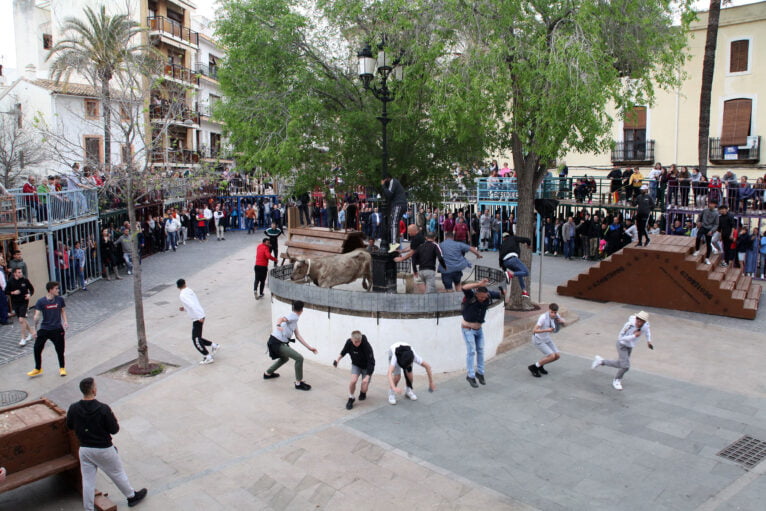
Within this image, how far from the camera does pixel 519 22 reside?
42.6 feet

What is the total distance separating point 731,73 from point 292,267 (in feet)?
76.5

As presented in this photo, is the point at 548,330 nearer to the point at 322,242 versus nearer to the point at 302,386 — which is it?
the point at 302,386

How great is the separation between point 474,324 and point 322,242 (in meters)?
6.14

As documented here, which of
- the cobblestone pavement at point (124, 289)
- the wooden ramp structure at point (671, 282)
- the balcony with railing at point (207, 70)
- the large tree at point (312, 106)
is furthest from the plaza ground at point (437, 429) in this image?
the balcony with railing at point (207, 70)

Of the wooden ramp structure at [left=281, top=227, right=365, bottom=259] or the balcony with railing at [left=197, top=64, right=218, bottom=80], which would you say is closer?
the wooden ramp structure at [left=281, top=227, right=365, bottom=259]

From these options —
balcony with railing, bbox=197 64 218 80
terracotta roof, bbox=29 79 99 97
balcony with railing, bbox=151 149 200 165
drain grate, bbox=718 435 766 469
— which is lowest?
drain grate, bbox=718 435 766 469

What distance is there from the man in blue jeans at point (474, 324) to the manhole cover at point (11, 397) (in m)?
7.40

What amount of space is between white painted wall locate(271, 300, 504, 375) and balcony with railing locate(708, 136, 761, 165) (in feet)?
67.6

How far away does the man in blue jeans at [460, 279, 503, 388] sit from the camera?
32.3 feet

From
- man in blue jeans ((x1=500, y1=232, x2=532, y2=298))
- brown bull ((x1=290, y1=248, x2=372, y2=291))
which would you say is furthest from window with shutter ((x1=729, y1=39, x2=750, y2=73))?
brown bull ((x1=290, y1=248, x2=372, y2=291))

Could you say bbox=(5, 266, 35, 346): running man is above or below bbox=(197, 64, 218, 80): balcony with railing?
below

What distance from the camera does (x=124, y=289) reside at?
18.1m

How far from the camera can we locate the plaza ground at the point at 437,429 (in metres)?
6.87

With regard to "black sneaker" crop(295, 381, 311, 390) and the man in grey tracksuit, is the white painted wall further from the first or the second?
the man in grey tracksuit
